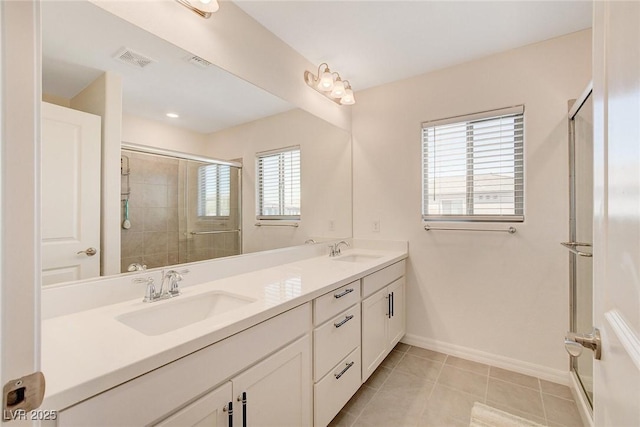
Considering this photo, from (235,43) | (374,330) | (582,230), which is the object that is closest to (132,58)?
(235,43)

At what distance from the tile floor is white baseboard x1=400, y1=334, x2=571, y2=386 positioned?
44mm

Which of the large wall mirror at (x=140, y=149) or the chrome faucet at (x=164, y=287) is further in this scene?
the chrome faucet at (x=164, y=287)

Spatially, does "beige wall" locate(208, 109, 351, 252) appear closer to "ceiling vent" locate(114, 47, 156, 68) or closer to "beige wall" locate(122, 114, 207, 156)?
"beige wall" locate(122, 114, 207, 156)

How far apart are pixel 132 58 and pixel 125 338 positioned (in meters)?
1.15

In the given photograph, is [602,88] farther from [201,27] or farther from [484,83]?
[484,83]

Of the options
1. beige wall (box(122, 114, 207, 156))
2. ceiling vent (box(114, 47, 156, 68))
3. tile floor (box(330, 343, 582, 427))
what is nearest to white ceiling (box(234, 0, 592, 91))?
ceiling vent (box(114, 47, 156, 68))

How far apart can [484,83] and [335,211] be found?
5.03 feet

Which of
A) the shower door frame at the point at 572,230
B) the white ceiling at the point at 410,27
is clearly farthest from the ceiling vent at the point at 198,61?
the shower door frame at the point at 572,230

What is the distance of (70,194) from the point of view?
42.0 inches

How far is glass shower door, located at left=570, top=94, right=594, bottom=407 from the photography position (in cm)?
156

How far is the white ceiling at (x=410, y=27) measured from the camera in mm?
1668

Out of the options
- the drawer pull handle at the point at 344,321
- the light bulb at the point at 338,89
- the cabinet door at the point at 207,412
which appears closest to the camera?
the cabinet door at the point at 207,412

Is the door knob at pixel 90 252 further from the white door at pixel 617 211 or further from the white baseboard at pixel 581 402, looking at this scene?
the white baseboard at pixel 581 402

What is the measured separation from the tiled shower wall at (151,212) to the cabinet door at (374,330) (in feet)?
3.87
